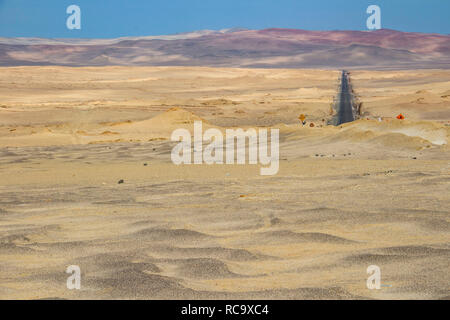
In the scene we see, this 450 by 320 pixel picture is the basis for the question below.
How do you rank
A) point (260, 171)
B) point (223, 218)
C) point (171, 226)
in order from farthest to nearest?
point (260, 171)
point (223, 218)
point (171, 226)

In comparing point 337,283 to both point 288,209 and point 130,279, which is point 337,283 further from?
point 288,209

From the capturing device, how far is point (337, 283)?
4070 millimetres

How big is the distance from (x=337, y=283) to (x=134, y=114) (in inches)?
1025

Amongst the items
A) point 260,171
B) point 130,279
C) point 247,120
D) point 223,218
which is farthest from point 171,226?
point 247,120

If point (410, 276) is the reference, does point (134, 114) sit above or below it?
above

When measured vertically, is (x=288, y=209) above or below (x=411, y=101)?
Answer: below

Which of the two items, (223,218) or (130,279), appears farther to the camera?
(223,218)

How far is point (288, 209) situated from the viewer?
21.1 ft
